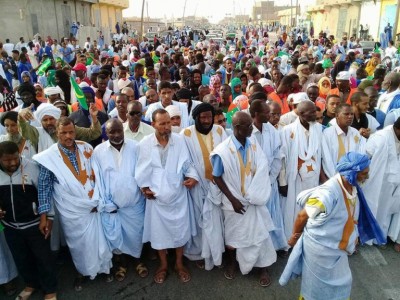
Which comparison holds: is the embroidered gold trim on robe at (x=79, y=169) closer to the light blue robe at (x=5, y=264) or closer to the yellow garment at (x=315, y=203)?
the light blue robe at (x=5, y=264)

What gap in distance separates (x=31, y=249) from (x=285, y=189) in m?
2.73

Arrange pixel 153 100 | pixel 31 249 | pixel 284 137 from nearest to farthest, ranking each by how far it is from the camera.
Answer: pixel 31 249 → pixel 284 137 → pixel 153 100

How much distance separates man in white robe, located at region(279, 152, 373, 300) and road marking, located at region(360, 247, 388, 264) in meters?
1.44

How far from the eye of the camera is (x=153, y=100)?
5871 millimetres

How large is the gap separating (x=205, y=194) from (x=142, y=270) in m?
Answer: 1.08

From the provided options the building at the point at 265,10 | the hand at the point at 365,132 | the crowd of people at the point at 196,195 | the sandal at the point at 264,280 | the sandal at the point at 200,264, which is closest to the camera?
the crowd of people at the point at 196,195

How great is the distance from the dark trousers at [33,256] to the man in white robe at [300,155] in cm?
257

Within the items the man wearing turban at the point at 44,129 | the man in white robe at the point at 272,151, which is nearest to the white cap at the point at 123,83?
the man wearing turban at the point at 44,129

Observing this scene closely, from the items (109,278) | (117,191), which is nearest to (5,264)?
(109,278)

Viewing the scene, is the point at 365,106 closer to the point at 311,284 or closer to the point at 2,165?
the point at 311,284

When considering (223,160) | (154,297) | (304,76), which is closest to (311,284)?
(223,160)

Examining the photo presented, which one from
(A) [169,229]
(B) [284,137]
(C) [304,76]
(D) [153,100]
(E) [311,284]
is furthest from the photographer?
(C) [304,76]

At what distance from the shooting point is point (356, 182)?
282 cm

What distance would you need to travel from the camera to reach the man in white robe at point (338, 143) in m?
4.18
